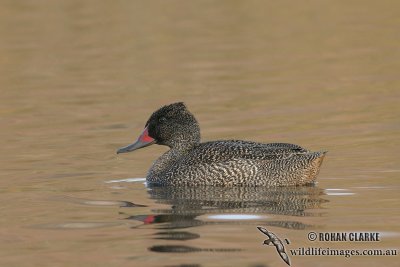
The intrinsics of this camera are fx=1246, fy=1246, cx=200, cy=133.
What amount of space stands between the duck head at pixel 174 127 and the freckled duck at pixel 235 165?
1 centimetres

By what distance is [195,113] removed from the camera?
68.8ft

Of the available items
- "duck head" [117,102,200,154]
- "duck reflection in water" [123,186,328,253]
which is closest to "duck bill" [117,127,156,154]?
"duck head" [117,102,200,154]

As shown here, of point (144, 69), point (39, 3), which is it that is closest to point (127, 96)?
point (144, 69)

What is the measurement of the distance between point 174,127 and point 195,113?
5.30 meters

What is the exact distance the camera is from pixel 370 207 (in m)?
12.9

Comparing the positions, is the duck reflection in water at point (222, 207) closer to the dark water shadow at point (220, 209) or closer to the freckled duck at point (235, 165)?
the dark water shadow at point (220, 209)

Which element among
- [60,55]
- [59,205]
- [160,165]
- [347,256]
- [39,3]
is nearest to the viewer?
[347,256]

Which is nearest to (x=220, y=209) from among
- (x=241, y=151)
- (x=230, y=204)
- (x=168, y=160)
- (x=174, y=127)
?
(x=230, y=204)

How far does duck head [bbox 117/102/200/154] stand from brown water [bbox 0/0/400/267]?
23.1 inches

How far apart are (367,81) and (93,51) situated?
8.94 meters

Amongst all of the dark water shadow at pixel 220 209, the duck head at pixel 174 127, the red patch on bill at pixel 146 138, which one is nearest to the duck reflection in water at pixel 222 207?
the dark water shadow at pixel 220 209

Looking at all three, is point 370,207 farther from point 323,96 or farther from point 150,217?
point 323,96

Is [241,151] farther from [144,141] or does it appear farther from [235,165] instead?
[144,141]

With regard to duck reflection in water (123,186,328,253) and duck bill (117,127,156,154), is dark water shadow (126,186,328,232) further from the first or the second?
duck bill (117,127,156,154)
